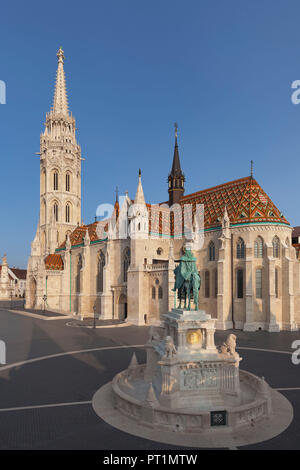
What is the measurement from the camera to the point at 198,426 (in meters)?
10.0

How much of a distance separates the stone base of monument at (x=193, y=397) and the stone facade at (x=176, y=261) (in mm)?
18576

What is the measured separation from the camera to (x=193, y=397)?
38.6ft

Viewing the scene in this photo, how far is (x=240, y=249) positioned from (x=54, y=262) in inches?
1274

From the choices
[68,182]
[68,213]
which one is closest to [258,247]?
[68,213]

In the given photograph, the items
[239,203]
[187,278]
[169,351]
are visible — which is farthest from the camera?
[239,203]

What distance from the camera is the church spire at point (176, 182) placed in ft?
156

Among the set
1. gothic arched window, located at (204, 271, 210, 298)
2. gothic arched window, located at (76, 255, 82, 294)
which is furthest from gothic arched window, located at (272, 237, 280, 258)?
gothic arched window, located at (76, 255, 82, 294)

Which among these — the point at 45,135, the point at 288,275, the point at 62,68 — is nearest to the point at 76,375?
the point at 288,275

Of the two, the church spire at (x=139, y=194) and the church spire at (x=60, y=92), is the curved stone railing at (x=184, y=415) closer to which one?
the church spire at (x=139, y=194)

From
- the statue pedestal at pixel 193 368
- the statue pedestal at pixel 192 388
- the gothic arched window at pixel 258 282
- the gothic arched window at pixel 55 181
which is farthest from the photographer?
the gothic arched window at pixel 55 181

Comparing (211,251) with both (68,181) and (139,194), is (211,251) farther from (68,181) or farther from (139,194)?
(68,181)

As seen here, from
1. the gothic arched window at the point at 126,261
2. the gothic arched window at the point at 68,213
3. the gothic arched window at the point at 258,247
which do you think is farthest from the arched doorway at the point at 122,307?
the gothic arched window at the point at 68,213
